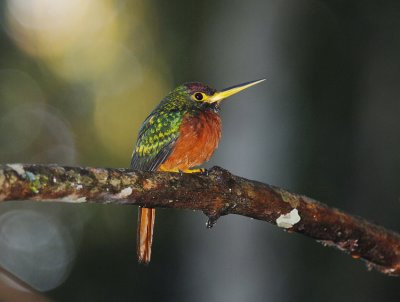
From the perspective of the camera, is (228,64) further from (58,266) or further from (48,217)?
(48,217)

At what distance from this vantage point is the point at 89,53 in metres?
9.51

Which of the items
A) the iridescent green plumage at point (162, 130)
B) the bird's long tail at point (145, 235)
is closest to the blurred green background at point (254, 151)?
the bird's long tail at point (145, 235)

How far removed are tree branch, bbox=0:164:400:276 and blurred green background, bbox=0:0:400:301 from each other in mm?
716

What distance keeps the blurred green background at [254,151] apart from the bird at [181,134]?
2.04 ft

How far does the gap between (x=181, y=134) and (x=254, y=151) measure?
2.75ft

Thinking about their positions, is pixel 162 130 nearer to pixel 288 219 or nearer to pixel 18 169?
pixel 288 219

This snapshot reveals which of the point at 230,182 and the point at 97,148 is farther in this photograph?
the point at 97,148

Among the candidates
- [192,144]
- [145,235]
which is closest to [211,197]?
[145,235]

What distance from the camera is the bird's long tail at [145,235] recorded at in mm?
2625

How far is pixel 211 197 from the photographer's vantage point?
2045 mm

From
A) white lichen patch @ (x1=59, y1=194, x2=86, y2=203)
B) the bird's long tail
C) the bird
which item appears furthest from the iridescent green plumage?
white lichen patch @ (x1=59, y1=194, x2=86, y2=203)

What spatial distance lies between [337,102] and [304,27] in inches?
30.0

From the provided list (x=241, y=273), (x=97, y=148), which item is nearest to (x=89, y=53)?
(x=97, y=148)

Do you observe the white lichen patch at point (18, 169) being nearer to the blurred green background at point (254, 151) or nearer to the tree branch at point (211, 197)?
the tree branch at point (211, 197)
